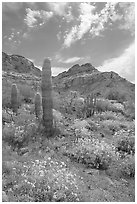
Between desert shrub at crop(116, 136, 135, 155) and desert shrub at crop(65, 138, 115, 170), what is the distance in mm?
614

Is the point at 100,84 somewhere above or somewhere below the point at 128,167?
above

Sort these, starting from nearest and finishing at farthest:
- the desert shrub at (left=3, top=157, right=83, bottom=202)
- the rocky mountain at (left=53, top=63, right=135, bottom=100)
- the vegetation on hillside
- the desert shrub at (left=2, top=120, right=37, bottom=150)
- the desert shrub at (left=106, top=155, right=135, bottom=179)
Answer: the desert shrub at (left=3, top=157, right=83, bottom=202) < the vegetation on hillside < the desert shrub at (left=106, top=155, right=135, bottom=179) < the desert shrub at (left=2, top=120, right=37, bottom=150) < the rocky mountain at (left=53, top=63, right=135, bottom=100)

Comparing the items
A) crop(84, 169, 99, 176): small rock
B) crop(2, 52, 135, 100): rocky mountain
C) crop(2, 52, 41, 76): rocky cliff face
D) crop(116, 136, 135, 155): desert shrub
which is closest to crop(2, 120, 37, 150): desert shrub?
crop(84, 169, 99, 176): small rock

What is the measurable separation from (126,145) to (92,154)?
2305 mm

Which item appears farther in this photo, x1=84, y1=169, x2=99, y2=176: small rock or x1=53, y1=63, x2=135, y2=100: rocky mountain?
x1=53, y1=63, x2=135, y2=100: rocky mountain

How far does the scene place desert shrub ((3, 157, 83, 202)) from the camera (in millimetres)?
6223

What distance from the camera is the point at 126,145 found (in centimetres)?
1073

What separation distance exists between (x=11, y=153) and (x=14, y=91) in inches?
306

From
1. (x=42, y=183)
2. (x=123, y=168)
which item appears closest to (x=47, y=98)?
(x=123, y=168)

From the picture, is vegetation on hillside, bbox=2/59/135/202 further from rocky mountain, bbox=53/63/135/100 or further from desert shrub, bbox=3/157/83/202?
rocky mountain, bbox=53/63/135/100

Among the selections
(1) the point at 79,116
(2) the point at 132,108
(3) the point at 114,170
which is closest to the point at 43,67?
(1) the point at 79,116

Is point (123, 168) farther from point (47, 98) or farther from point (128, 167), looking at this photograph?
point (47, 98)

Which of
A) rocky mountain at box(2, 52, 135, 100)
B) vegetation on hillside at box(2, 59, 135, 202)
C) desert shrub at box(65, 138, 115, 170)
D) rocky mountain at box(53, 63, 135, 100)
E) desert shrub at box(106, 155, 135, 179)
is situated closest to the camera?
vegetation on hillside at box(2, 59, 135, 202)

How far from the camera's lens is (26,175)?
23.1 ft
